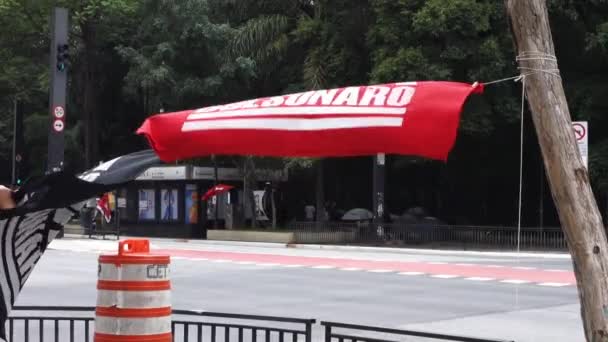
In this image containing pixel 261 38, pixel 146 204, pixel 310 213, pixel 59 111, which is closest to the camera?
pixel 59 111

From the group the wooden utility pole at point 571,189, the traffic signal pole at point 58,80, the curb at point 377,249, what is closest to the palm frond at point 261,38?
the curb at point 377,249

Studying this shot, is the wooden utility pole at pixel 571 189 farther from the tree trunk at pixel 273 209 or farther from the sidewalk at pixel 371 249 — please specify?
the tree trunk at pixel 273 209

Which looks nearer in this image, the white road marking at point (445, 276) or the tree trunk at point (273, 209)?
the white road marking at point (445, 276)

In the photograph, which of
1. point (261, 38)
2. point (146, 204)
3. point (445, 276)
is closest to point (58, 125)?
point (445, 276)

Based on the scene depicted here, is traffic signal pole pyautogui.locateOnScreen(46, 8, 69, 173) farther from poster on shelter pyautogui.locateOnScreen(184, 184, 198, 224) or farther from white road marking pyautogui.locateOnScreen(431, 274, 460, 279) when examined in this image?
poster on shelter pyautogui.locateOnScreen(184, 184, 198, 224)

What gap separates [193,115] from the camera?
4.53 metres

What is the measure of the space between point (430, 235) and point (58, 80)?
58.5 feet

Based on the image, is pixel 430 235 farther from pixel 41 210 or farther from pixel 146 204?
pixel 41 210

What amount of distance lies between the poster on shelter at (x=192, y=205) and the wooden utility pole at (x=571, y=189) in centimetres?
3723

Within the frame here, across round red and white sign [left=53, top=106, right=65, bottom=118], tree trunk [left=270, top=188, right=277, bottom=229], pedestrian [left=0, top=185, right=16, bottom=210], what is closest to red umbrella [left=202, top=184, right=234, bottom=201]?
tree trunk [left=270, top=188, right=277, bottom=229]

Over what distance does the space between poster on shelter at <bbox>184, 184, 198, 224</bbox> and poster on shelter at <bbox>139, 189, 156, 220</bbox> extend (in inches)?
84.6

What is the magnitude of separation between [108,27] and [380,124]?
140 ft

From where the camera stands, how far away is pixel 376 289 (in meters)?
18.4

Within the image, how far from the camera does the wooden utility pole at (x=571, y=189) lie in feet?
14.9
